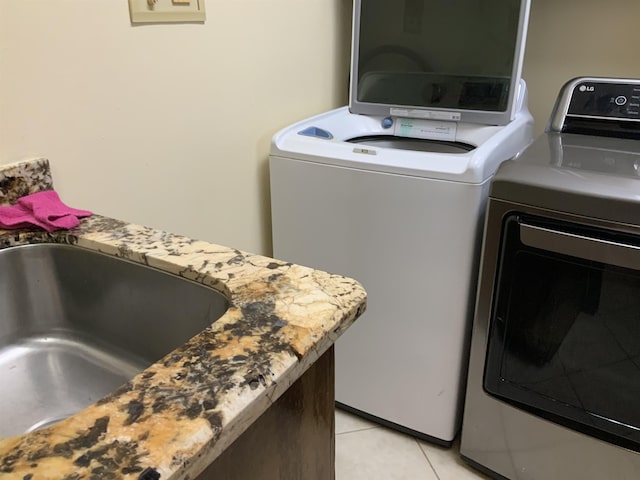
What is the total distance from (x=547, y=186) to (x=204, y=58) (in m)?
0.82

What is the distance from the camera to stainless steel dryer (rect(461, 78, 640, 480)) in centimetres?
106

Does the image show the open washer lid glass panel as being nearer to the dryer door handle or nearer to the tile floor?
the dryer door handle

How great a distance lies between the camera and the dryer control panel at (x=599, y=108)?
137 cm

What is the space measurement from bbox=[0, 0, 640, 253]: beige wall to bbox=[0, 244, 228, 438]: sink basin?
213 mm

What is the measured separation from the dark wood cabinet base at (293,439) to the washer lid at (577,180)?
65cm

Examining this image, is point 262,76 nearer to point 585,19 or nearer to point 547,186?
point 547,186

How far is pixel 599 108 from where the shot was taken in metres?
1.40

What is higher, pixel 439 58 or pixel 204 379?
pixel 439 58

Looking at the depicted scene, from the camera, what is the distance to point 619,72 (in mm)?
1607

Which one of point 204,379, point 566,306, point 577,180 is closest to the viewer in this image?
point 204,379

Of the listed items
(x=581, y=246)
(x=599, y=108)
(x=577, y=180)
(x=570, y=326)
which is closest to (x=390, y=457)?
(x=570, y=326)

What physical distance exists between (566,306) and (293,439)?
2.61 feet

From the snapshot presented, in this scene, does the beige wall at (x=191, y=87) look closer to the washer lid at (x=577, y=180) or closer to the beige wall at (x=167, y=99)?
the beige wall at (x=167, y=99)

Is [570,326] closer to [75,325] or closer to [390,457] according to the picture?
[390,457]
